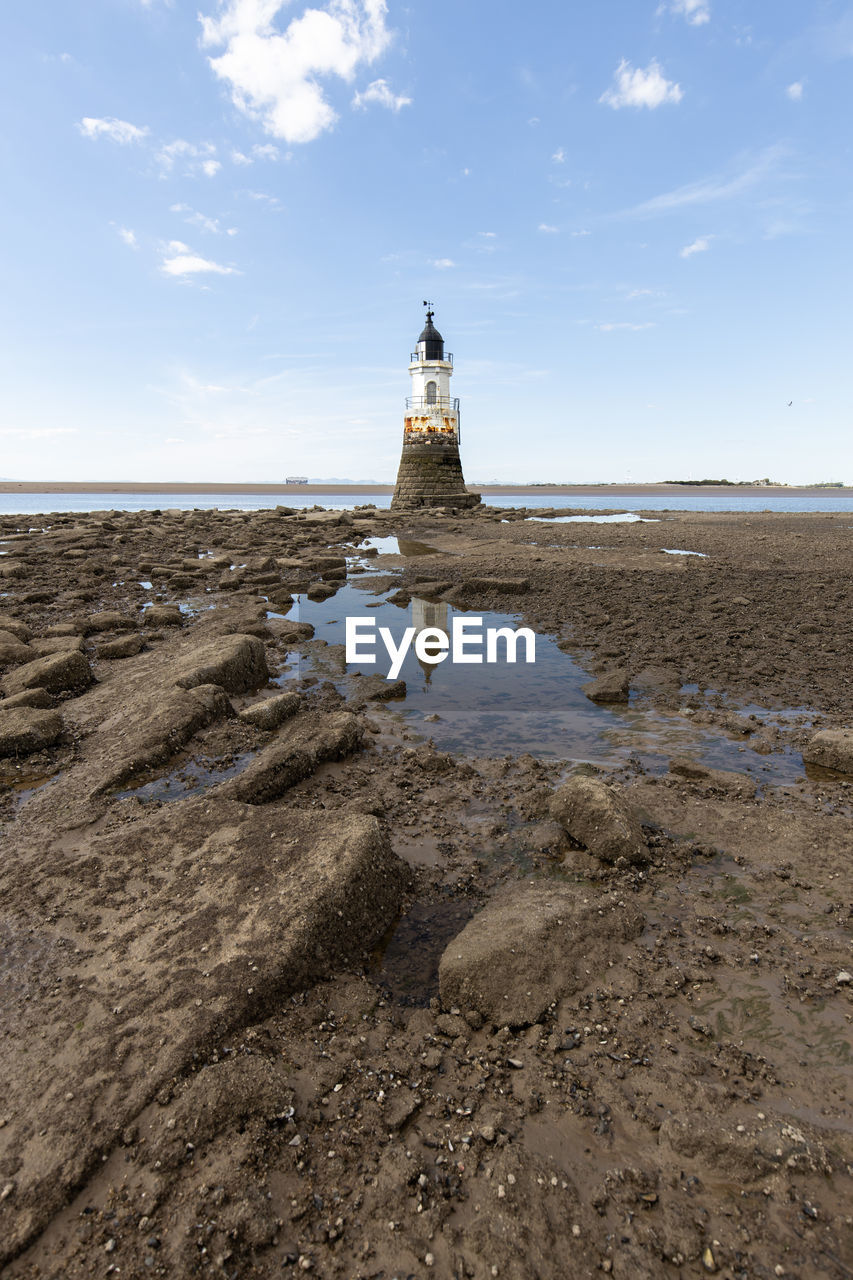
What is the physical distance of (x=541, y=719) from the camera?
22.9 feet

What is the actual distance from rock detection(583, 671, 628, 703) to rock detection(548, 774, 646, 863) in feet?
9.60

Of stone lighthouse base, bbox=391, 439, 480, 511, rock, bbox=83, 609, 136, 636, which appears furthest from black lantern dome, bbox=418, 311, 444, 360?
rock, bbox=83, 609, 136, 636

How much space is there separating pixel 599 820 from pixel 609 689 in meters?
3.31

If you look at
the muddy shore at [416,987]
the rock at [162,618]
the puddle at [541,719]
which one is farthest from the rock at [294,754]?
the rock at [162,618]

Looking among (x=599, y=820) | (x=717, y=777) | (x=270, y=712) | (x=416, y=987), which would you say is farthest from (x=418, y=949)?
(x=270, y=712)

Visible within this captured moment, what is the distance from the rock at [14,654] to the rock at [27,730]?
7.13 feet

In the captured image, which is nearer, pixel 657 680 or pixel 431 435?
pixel 657 680

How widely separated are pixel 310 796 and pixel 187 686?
2470mm

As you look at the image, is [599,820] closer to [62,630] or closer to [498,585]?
[62,630]

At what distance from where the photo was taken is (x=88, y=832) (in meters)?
4.57

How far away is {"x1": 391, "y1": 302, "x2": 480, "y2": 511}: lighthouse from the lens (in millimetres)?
41719

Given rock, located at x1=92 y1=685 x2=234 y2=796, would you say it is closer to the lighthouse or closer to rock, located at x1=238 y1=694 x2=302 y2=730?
rock, located at x1=238 y1=694 x2=302 y2=730

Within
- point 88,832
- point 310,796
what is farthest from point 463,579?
point 88,832

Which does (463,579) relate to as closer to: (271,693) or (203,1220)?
(271,693)
